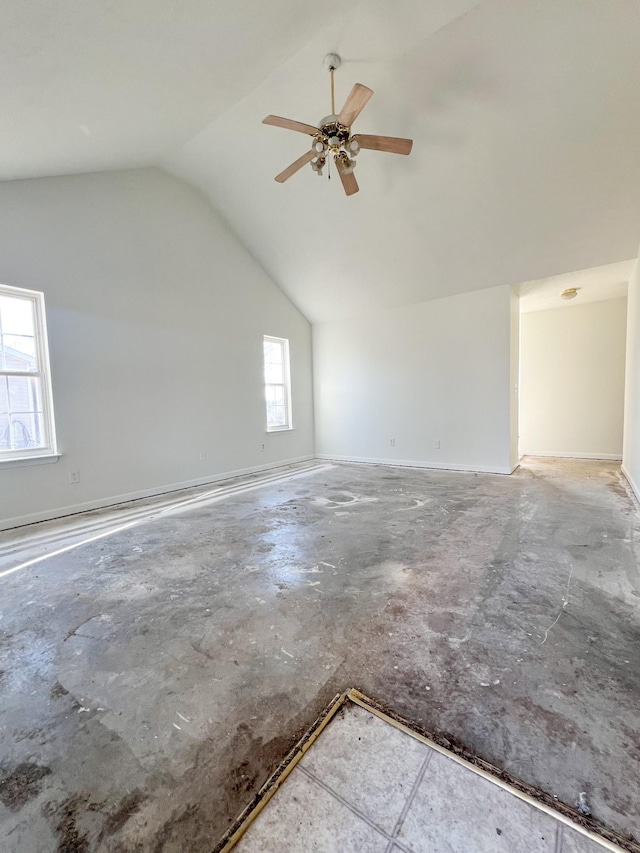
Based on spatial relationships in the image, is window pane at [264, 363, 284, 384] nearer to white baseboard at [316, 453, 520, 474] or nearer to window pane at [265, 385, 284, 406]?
window pane at [265, 385, 284, 406]

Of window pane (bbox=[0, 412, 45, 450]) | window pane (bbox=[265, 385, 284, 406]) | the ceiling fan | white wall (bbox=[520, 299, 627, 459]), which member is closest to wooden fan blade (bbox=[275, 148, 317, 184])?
the ceiling fan

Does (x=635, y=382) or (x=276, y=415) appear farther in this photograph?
(x=276, y=415)

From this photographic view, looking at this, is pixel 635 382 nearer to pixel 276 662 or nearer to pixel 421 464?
pixel 421 464

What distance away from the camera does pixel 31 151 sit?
9.57 ft

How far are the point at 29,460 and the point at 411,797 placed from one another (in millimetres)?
3933

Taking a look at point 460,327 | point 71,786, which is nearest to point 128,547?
point 71,786

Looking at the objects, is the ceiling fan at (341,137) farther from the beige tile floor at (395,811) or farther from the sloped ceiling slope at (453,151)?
the beige tile floor at (395,811)

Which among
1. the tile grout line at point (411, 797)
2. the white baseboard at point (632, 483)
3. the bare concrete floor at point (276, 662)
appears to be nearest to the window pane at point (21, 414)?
Result: the bare concrete floor at point (276, 662)

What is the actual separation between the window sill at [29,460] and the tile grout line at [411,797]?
12.8ft

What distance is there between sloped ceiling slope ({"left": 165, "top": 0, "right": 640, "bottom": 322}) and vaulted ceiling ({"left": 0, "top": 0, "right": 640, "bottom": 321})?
0.05ft

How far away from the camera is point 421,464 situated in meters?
6.02

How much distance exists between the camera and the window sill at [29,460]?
3.33 metres

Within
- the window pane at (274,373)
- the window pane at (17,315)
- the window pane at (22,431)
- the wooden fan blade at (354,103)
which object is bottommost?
the window pane at (22,431)

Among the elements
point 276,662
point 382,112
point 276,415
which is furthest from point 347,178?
point 276,415
